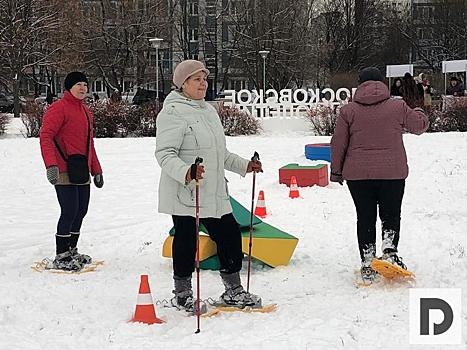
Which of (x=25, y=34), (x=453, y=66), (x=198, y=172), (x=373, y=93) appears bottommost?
(x=198, y=172)

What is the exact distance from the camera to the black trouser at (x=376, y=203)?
533cm

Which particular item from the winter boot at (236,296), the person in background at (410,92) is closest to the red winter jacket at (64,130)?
the winter boot at (236,296)

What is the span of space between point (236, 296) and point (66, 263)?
201 cm

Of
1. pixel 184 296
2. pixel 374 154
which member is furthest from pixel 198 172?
→ pixel 374 154

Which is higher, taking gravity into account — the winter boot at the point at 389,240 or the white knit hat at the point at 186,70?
the white knit hat at the point at 186,70

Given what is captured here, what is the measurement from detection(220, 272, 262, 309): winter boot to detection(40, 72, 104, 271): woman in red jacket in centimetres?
183

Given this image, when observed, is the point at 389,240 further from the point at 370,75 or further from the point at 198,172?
the point at 198,172

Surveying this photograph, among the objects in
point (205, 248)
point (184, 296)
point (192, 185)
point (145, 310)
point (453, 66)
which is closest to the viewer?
point (145, 310)

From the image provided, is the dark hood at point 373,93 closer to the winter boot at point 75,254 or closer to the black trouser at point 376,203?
the black trouser at point 376,203

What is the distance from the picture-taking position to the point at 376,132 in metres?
5.30

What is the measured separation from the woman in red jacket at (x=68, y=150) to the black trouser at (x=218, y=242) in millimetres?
1647

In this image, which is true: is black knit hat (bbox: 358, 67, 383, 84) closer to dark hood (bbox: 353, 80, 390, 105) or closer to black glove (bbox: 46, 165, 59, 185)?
dark hood (bbox: 353, 80, 390, 105)

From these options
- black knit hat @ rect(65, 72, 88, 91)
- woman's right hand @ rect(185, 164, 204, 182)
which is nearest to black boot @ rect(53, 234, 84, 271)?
black knit hat @ rect(65, 72, 88, 91)

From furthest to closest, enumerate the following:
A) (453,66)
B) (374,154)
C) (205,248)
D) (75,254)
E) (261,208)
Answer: (453,66) → (261,208) → (75,254) → (205,248) → (374,154)
